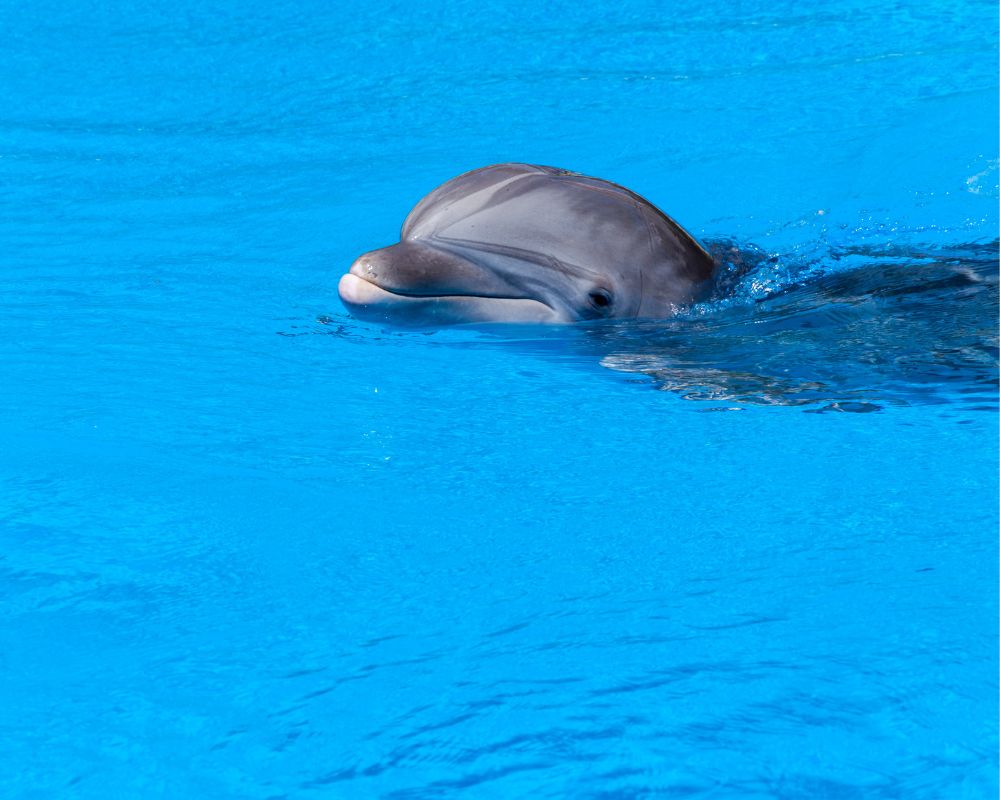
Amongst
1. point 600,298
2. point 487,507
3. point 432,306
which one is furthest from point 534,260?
point 487,507

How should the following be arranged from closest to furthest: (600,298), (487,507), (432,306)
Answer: (487,507) < (432,306) < (600,298)

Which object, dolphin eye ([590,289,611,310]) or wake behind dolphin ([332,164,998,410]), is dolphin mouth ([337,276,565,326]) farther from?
dolphin eye ([590,289,611,310])

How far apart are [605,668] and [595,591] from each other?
358 millimetres

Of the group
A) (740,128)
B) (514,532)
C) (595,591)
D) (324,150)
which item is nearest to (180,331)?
(514,532)

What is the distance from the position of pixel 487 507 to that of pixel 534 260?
1207 mm

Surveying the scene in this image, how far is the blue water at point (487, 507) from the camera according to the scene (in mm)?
2898

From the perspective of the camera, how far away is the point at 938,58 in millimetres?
10141

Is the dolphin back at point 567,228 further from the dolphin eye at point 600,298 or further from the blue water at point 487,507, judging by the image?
the blue water at point 487,507

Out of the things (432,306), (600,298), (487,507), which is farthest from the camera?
(600,298)

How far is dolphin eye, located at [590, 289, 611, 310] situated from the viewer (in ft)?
15.7

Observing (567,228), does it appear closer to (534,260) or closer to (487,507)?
(534,260)

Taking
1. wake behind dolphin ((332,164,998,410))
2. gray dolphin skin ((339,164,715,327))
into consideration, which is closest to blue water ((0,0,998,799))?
wake behind dolphin ((332,164,998,410))

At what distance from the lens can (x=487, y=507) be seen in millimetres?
3939

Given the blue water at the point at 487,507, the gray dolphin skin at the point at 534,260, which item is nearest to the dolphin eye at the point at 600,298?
the gray dolphin skin at the point at 534,260
